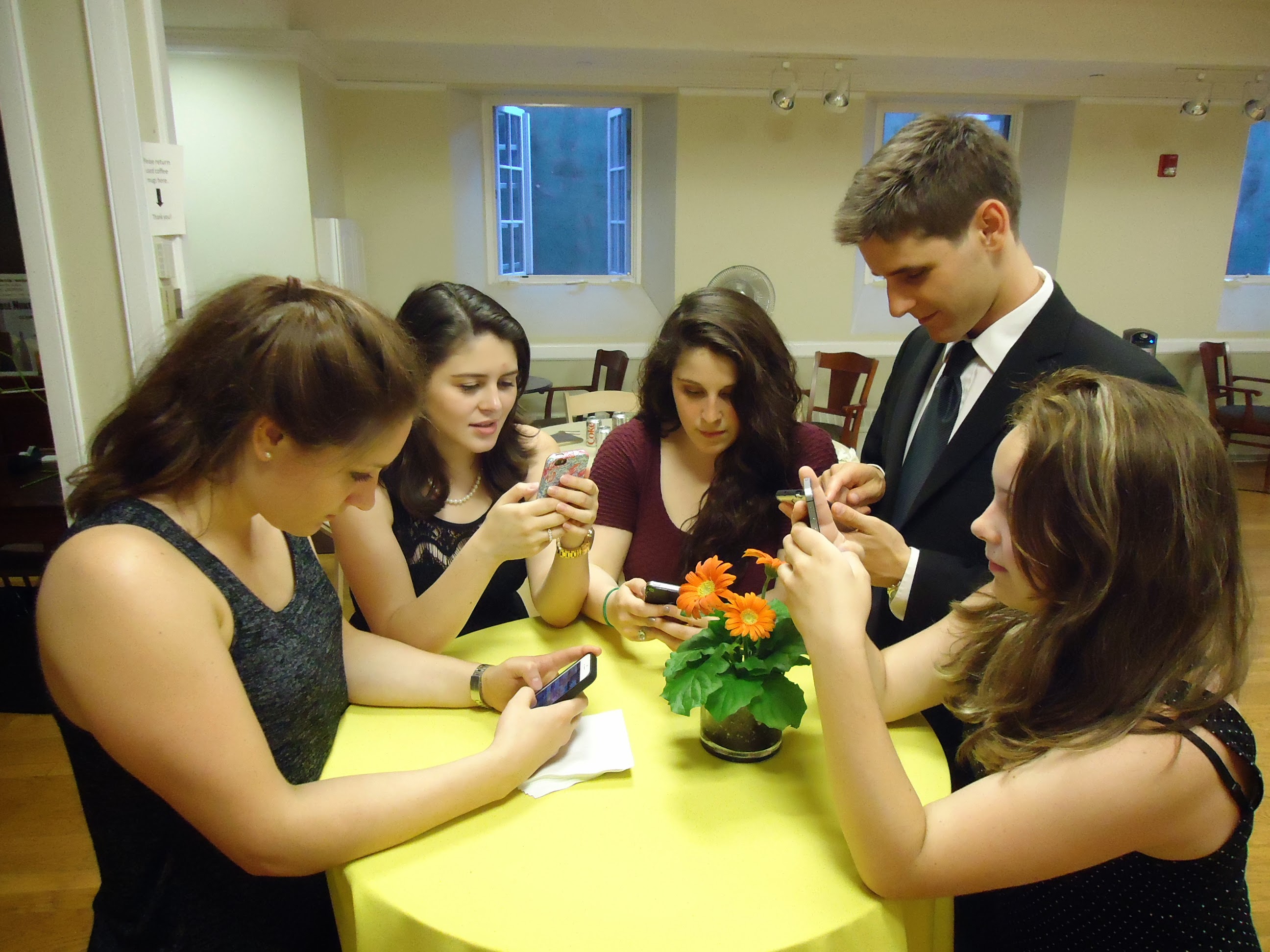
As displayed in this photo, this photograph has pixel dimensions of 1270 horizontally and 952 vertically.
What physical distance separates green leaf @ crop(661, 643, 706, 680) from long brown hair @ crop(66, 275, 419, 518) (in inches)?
20.6

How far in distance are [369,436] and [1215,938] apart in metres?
1.20

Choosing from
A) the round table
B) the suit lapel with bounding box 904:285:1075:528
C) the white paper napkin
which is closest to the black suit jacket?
the suit lapel with bounding box 904:285:1075:528

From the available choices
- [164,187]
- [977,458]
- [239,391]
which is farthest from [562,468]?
[164,187]

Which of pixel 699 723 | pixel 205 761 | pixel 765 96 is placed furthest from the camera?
pixel 765 96

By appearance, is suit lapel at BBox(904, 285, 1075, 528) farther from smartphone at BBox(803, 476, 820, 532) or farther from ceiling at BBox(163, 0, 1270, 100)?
ceiling at BBox(163, 0, 1270, 100)

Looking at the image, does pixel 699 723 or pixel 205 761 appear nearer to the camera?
pixel 205 761

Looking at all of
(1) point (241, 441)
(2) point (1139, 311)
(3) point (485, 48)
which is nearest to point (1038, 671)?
(1) point (241, 441)

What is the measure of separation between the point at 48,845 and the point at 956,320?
2810 millimetres

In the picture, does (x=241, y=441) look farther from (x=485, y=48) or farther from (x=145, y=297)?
(x=485, y=48)

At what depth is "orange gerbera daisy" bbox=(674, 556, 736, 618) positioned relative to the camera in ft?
3.84

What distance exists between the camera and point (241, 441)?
98 centimetres

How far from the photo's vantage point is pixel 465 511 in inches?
74.9

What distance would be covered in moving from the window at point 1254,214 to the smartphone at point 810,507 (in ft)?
23.1

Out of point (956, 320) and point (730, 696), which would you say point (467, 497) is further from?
point (956, 320)
